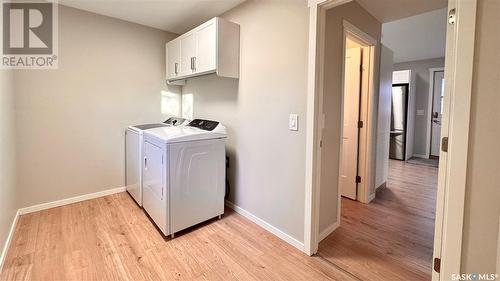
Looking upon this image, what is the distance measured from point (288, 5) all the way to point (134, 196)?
104 inches

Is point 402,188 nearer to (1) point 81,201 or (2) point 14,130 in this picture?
(1) point 81,201

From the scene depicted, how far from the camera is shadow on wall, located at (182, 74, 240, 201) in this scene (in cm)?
254

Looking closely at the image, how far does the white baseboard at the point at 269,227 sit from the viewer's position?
194 centimetres

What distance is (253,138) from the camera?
233 centimetres

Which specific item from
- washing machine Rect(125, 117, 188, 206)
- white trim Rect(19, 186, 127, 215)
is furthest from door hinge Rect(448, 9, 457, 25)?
white trim Rect(19, 186, 127, 215)

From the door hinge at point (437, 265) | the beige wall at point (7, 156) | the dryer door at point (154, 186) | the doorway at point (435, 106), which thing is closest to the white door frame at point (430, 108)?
the doorway at point (435, 106)

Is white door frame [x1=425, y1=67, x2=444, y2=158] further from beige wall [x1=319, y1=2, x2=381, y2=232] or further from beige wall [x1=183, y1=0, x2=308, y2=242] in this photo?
beige wall [x1=183, y1=0, x2=308, y2=242]

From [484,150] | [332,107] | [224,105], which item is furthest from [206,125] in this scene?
[484,150]

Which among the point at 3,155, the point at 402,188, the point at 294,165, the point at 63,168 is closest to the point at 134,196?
the point at 63,168

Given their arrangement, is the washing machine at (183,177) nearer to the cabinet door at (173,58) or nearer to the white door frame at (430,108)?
the cabinet door at (173,58)

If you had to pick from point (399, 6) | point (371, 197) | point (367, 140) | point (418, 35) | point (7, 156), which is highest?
point (418, 35)

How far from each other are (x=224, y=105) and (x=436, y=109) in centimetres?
544

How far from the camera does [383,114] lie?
3211 millimetres

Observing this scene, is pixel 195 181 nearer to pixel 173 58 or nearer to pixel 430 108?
pixel 173 58
